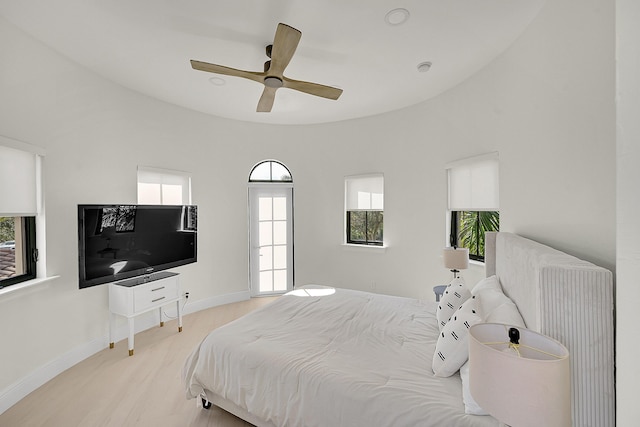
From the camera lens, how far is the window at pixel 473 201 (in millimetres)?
2875

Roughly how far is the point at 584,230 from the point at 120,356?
12.6 ft

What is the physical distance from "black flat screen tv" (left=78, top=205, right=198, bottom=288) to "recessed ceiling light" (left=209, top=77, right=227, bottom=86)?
1538 mm

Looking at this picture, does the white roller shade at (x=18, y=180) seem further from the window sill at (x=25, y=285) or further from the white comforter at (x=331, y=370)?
the white comforter at (x=331, y=370)

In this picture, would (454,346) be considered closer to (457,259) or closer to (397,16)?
(457,259)

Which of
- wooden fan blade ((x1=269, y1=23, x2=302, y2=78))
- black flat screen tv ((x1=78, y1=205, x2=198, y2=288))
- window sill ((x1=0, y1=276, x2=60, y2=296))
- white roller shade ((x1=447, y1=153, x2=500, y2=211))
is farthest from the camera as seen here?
white roller shade ((x1=447, y1=153, x2=500, y2=211))

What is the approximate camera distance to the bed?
3.28 ft

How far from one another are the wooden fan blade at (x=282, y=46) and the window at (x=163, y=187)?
218 cm

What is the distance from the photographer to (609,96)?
1238mm

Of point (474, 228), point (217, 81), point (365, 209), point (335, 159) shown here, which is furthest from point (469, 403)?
point (335, 159)

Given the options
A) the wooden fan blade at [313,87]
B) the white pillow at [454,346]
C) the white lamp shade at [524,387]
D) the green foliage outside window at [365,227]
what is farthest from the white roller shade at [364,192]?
the white lamp shade at [524,387]

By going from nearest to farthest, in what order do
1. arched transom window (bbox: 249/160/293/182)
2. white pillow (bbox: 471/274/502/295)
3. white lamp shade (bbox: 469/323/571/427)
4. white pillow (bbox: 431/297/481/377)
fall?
white lamp shade (bbox: 469/323/571/427), white pillow (bbox: 431/297/481/377), white pillow (bbox: 471/274/502/295), arched transom window (bbox: 249/160/293/182)

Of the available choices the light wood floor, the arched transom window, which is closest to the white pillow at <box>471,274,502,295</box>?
the light wood floor

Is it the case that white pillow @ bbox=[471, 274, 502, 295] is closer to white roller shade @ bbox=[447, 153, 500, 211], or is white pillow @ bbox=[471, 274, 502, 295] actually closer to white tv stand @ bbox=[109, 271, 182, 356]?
white roller shade @ bbox=[447, 153, 500, 211]

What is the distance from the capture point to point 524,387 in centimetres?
79
